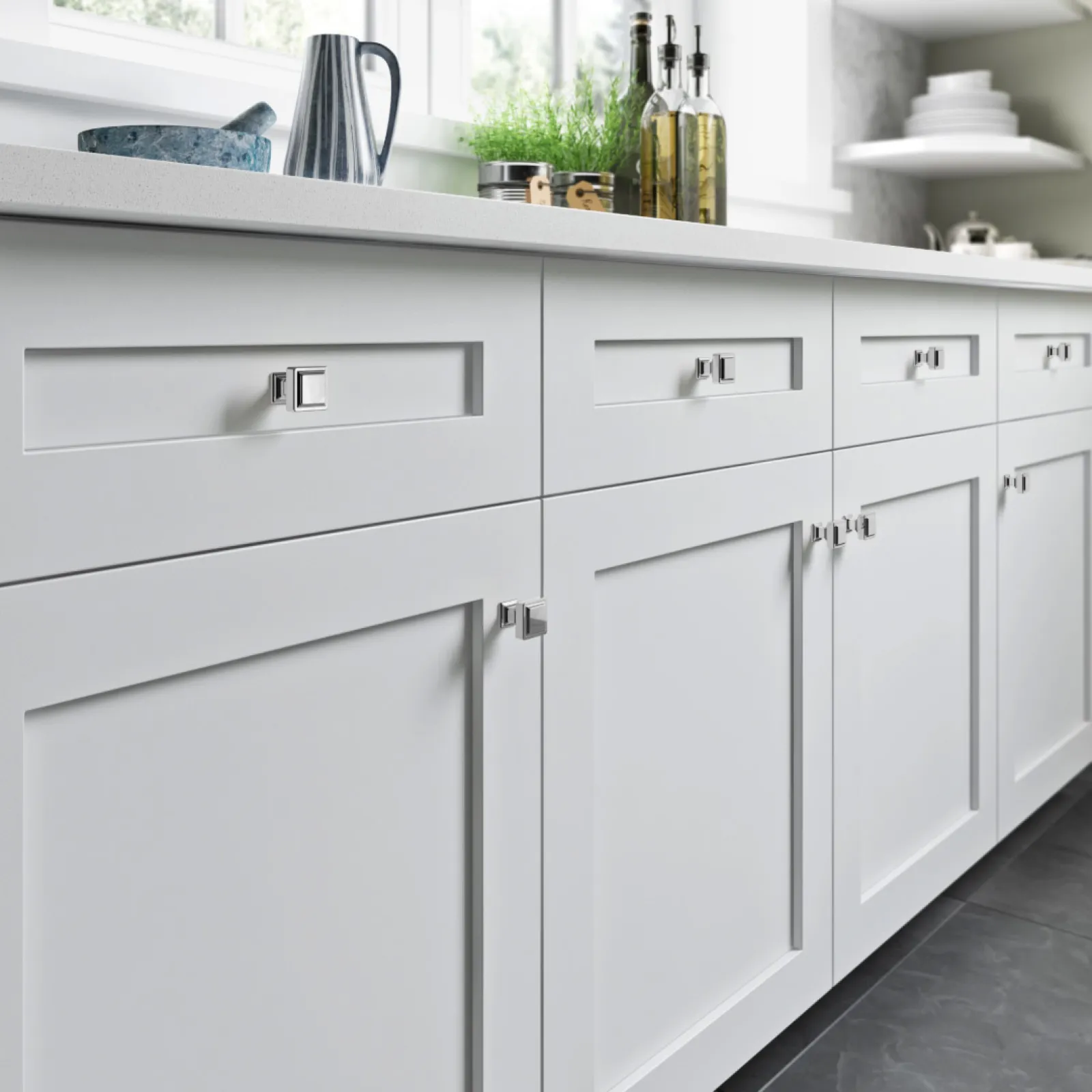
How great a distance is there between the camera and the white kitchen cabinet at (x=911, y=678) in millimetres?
1565

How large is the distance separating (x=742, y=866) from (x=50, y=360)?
3.15 feet

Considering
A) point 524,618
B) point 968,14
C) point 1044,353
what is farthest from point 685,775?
point 968,14

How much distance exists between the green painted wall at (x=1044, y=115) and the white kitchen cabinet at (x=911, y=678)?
3.87 ft

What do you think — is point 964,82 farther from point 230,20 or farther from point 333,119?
point 333,119

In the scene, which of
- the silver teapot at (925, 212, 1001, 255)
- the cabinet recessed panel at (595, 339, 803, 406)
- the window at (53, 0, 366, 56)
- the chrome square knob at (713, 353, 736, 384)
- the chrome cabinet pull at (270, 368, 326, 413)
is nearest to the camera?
the chrome cabinet pull at (270, 368, 326, 413)

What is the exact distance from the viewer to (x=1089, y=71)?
2.78m

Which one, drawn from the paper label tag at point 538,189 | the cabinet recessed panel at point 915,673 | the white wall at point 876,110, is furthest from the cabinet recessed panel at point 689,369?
the white wall at point 876,110

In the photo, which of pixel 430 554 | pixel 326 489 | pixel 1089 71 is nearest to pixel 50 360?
pixel 326 489

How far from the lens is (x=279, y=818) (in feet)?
2.86

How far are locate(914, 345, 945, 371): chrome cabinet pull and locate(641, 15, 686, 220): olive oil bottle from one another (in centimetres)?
38

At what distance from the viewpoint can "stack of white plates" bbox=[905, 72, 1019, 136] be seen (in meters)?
2.67

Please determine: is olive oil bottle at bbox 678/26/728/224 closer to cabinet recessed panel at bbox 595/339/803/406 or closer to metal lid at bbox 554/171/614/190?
metal lid at bbox 554/171/614/190

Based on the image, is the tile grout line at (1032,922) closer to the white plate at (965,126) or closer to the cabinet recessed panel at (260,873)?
the cabinet recessed panel at (260,873)

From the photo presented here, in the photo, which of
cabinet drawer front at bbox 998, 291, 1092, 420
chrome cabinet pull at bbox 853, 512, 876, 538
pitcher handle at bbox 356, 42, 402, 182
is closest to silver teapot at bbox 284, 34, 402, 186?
pitcher handle at bbox 356, 42, 402, 182
